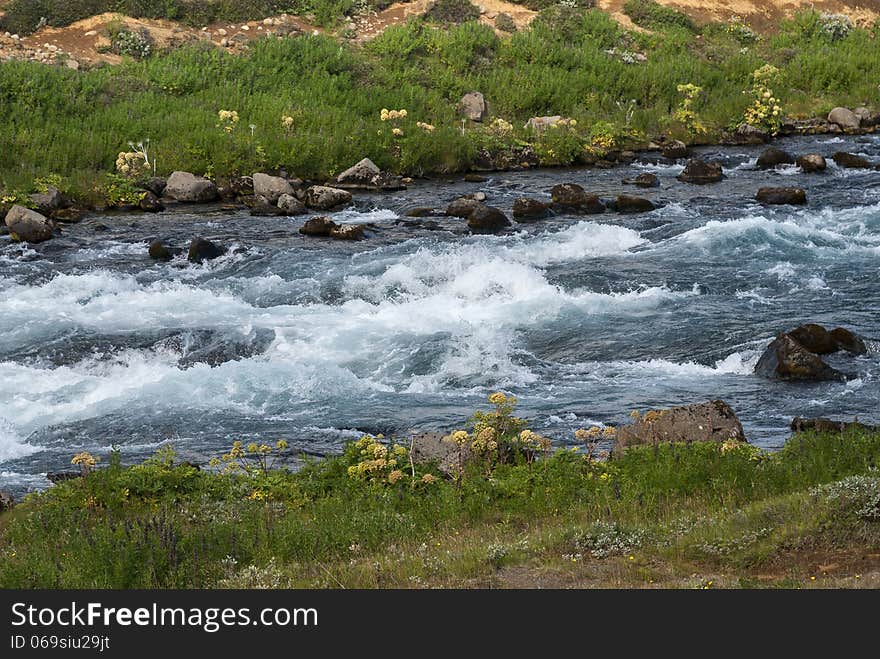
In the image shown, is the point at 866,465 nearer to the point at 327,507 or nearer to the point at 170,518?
the point at 327,507

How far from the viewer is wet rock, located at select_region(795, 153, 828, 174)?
2883cm

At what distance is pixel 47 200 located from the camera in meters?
24.9

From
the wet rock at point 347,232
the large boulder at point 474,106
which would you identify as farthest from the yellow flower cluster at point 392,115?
the wet rock at point 347,232

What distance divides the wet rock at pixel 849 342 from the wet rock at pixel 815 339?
10cm

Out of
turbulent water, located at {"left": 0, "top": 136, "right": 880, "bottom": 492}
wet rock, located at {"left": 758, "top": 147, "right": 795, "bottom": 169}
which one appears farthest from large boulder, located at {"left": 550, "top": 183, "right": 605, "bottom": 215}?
wet rock, located at {"left": 758, "top": 147, "right": 795, "bottom": 169}

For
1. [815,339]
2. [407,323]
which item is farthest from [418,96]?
[815,339]

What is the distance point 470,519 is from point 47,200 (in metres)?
18.1

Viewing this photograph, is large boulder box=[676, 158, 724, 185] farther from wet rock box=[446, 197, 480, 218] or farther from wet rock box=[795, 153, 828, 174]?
wet rock box=[446, 197, 480, 218]

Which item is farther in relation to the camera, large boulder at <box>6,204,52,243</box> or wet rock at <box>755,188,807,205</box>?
wet rock at <box>755,188,807,205</box>

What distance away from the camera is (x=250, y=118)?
99.4 feet

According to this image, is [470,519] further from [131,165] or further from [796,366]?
[131,165]

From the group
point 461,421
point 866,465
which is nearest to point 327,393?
point 461,421

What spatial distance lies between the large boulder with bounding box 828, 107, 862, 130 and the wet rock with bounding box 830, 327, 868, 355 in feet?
73.2

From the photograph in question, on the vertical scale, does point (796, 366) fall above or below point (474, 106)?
below
